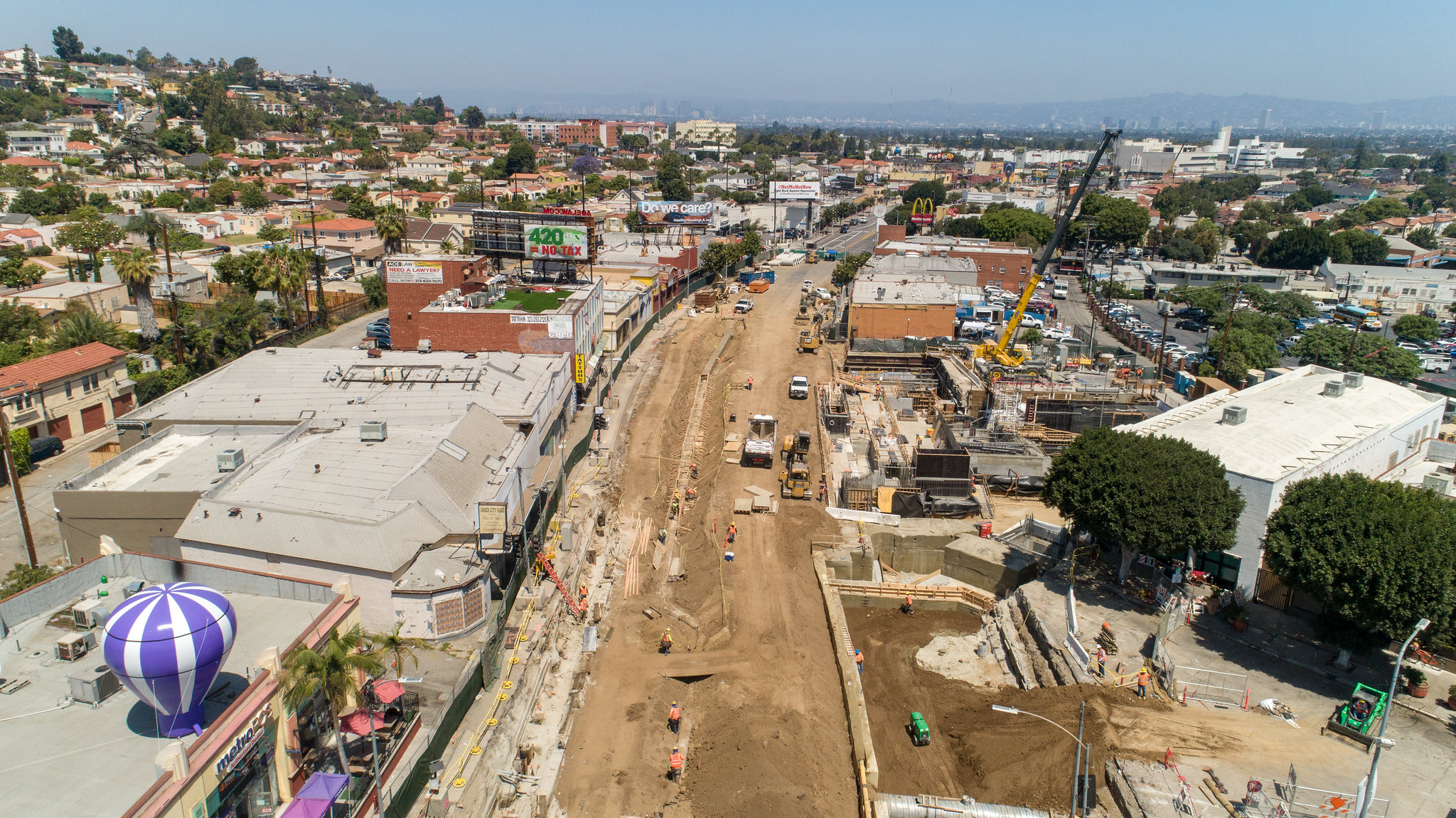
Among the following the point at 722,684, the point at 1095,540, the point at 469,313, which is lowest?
the point at 722,684

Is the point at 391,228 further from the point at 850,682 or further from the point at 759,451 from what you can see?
the point at 850,682

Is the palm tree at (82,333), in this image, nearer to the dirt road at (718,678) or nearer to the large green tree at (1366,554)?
the dirt road at (718,678)

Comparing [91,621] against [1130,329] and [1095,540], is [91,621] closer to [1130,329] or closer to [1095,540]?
[1095,540]

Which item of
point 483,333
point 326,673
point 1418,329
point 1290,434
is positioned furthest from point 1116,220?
point 326,673

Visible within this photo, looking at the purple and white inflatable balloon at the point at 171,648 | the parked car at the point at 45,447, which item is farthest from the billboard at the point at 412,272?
the purple and white inflatable balloon at the point at 171,648

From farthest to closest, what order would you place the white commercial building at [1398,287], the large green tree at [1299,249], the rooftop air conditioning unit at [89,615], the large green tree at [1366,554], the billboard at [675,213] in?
the billboard at [675,213] → the large green tree at [1299,249] → the white commercial building at [1398,287] → the large green tree at [1366,554] → the rooftop air conditioning unit at [89,615]

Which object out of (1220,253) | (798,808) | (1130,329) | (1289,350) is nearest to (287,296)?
(798,808)
